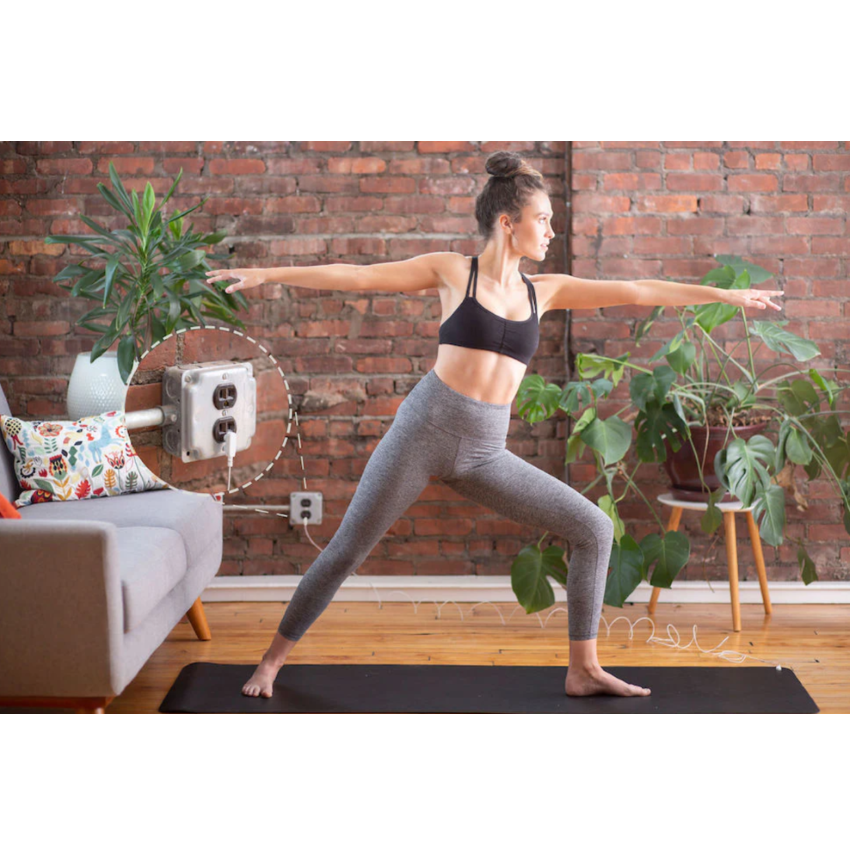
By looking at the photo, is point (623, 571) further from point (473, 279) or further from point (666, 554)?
point (473, 279)

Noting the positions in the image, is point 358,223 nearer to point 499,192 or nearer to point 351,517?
point 499,192

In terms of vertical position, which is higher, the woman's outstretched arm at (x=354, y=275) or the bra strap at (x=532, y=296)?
the woman's outstretched arm at (x=354, y=275)

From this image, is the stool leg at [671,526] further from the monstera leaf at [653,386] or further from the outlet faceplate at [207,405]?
the outlet faceplate at [207,405]

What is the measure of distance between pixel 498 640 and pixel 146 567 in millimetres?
1232

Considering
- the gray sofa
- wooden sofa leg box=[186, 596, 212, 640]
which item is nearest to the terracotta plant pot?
wooden sofa leg box=[186, 596, 212, 640]

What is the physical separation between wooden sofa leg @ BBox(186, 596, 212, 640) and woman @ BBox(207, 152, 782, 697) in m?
0.58

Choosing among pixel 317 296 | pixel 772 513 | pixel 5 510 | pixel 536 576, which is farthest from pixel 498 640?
pixel 5 510

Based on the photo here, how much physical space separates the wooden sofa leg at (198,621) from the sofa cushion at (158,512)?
0.21 meters

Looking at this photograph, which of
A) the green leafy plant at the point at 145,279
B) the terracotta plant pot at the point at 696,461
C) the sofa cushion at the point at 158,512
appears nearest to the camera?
the sofa cushion at the point at 158,512

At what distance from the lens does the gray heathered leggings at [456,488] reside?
231 cm

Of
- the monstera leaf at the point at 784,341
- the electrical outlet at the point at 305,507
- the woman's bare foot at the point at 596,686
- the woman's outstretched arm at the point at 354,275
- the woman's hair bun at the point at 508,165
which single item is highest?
the woman's hair bun at the point at 508,165

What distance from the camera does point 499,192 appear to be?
2383 mm

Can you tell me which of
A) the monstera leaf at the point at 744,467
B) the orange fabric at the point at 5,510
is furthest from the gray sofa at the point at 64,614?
→ the monstera leaf at the point at 744,467

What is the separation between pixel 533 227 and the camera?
2355 mm
